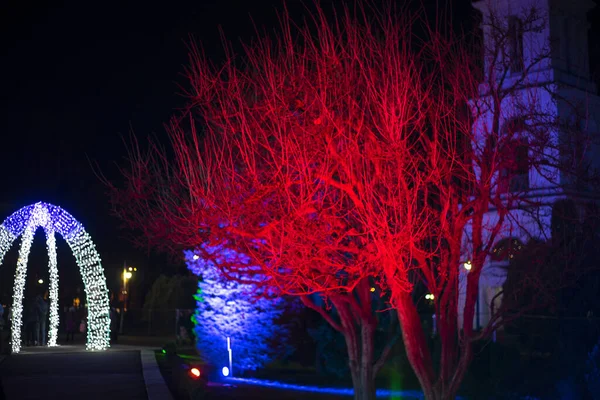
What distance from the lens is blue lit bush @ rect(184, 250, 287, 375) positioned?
20422mm

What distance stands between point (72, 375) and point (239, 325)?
427 cm

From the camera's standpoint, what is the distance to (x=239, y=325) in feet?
67.2

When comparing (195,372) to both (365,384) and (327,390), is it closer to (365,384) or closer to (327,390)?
(365,384)

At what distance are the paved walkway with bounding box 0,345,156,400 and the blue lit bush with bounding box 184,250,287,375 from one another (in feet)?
6.87

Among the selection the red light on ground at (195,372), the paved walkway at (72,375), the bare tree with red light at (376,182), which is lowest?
the paved walkway at (72,375)

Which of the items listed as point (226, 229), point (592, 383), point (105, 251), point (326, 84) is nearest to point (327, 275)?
point (226, 229)

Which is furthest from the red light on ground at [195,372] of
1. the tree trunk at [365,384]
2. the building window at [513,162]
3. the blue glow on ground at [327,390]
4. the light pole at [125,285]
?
the light pole at [125,285]

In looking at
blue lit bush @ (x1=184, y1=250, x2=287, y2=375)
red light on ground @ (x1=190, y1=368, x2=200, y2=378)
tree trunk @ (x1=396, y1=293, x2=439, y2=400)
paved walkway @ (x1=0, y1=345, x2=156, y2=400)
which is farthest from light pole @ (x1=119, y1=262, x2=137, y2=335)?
tree trunk @ (x1=396, y1=293, x2=439, y2=400)

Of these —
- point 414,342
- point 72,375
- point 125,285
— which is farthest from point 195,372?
point 125,285

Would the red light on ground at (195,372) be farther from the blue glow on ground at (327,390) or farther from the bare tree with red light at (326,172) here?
the blue glow on ground at (327,390)

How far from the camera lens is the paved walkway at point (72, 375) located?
16.1 m

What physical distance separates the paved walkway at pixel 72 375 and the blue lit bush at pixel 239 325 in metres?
2.10

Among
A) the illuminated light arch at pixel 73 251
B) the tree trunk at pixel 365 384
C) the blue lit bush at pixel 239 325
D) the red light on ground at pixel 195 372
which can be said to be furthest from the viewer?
the illuminated light arch at pixel 73 251

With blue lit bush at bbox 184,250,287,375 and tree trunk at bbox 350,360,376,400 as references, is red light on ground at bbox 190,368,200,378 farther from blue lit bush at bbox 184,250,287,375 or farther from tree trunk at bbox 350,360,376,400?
blue lit bush at bbox 184,250,287,375
